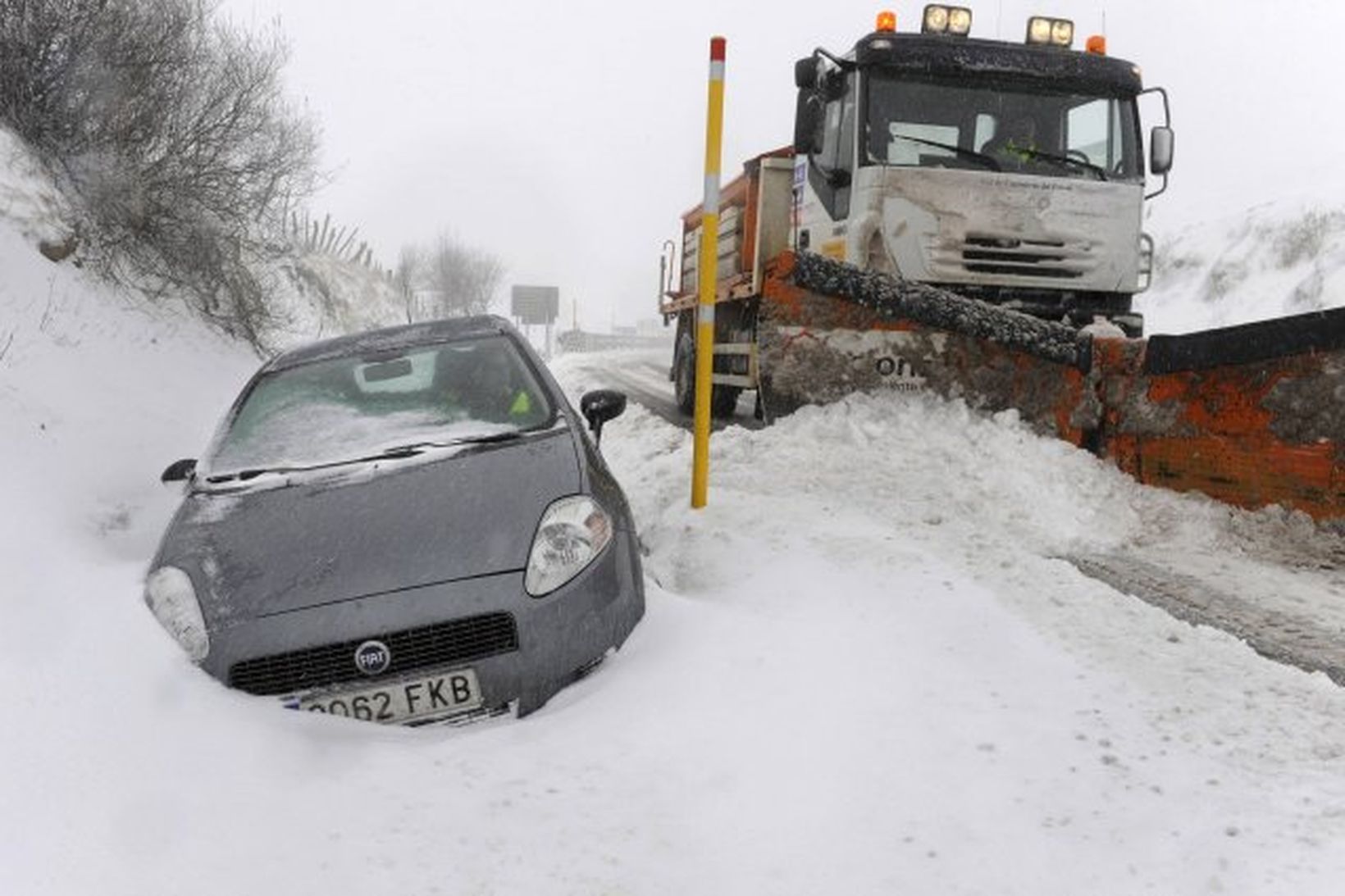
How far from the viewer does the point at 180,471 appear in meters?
3.93

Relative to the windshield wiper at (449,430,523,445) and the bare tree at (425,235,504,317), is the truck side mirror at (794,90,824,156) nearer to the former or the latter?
the windshield wiper at (449,430,523,445)

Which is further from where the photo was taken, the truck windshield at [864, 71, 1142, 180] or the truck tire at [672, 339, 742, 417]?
the truck tire at [672, 339, 742, 417]

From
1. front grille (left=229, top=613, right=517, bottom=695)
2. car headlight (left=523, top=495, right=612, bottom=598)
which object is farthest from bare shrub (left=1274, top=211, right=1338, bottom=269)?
front grille (left=229, top=613, right=517, bottom=695)

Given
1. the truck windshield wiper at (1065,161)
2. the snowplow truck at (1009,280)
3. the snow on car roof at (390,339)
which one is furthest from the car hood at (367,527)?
the truck windshield wiper at (1065,161)

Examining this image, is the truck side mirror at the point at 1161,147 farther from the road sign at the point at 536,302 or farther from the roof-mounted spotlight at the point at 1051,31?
the road sign at the point at 536,302

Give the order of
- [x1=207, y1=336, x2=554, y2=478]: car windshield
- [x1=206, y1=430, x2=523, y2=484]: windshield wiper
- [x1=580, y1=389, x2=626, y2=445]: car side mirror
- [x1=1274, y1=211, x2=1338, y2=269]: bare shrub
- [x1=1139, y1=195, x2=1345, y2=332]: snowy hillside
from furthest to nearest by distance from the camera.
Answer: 1. [x1=1274, y1=211, x2=1338, y2=269]: bare shrub
2. [x1=1139, y1=195, x2=1345, y2=332]: snowy hillside
3. [x1=580, y1=389, x2=626, y2=445]: car side mirror
4. [x1=207, y1=336, x2=554, y2=478]: car windshield
5. [x1=206, y1=430, x2=523, y2=484]: windshield wiper

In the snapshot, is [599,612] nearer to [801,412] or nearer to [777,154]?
[801,412]

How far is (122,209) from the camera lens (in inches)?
398

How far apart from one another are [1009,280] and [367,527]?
16.2 ft

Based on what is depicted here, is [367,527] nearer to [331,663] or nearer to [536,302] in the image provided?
[331,663]

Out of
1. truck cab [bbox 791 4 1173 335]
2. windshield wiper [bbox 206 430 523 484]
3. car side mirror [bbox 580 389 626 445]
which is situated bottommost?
windshield wiper [bbox 206 430 523 484]

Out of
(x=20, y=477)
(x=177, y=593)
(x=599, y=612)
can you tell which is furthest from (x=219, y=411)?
(x=599, y=612)

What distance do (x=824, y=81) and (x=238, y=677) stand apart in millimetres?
5753

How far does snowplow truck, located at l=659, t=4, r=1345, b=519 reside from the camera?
470cm
